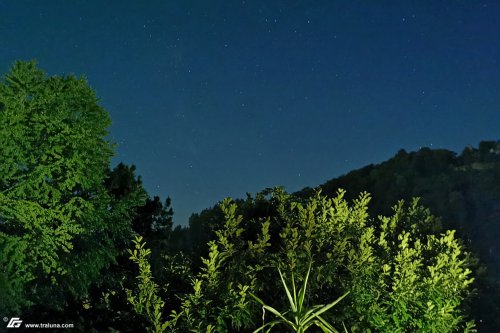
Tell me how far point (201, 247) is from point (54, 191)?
1036 cm

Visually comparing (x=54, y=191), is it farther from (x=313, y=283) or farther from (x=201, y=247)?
(x=313, y=283)

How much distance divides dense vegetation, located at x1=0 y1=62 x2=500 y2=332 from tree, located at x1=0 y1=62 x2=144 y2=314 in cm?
5

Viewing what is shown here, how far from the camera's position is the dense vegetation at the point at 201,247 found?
8.25 meters

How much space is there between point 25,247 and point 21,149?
11.0ft

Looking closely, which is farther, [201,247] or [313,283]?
[201,247]

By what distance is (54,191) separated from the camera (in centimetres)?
1812

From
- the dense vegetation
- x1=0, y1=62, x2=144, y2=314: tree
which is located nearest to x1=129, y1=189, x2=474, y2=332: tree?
the dense vegetation

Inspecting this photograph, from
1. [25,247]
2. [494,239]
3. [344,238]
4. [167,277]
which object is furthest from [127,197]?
[494,239]

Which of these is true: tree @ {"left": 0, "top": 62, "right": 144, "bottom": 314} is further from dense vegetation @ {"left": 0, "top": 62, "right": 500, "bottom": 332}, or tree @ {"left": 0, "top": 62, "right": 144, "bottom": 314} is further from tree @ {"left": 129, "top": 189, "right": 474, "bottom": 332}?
tree @ {"left": 129, "top": 189, "right": 474, "bottom": 332}

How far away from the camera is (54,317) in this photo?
16953 millimetres

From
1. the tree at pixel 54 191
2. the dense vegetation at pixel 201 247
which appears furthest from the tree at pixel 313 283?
the tree at pixel 54 191

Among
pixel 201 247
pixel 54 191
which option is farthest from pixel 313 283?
pixel 54 191

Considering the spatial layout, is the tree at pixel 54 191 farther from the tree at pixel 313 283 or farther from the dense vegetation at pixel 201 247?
the tree at pixel 313 283

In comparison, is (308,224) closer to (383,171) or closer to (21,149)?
(21,149)
